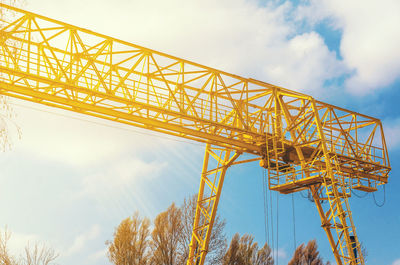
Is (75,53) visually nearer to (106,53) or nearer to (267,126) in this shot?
(106,53)

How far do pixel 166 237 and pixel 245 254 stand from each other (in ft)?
27.9

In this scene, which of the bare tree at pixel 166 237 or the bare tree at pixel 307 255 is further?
the bare tree at pixel 307 255

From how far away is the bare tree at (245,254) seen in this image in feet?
118

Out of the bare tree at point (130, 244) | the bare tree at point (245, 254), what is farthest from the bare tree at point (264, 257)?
the bare tree at point (130, 244)

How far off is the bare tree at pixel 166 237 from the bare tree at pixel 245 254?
574 cm

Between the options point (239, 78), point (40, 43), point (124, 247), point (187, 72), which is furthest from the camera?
Answer: point (124, 247)

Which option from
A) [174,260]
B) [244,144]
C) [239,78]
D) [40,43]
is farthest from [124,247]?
[40,43]

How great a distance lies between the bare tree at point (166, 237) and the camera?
30.7m

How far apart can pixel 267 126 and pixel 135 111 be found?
23.5 ft

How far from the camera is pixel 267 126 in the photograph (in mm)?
22141

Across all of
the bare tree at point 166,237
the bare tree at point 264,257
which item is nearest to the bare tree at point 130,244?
the bare tree at point 166,237

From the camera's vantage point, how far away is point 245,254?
36875 mm

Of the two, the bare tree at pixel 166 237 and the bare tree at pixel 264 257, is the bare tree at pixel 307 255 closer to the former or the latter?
the bare tree at pixel 264 257

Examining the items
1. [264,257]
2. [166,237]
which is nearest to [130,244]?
[166,237]
